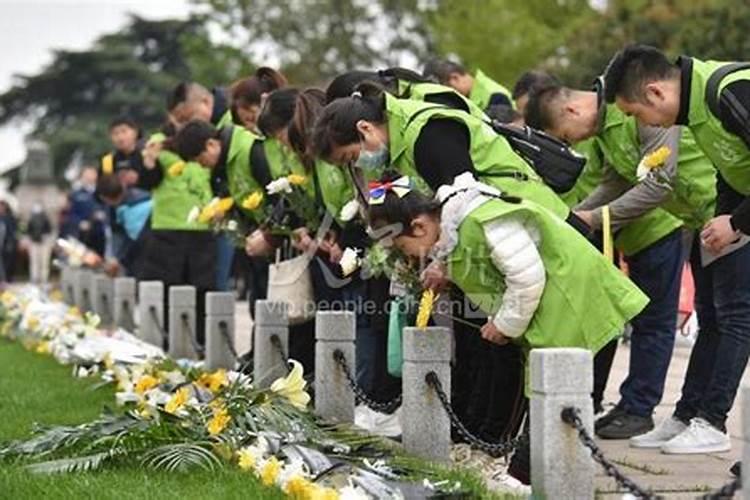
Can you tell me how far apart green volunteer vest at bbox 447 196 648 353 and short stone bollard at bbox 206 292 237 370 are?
4.66m

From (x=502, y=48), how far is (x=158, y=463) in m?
30.3

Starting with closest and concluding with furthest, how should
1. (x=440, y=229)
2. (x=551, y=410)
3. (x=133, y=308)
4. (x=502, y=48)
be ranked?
(x=551, y=410) → (x=440, y=229) → (x=133, y=308) → (x=502, y=48)

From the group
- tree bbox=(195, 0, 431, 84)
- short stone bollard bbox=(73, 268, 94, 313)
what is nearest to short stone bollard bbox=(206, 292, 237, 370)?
short stone bollard bbox=(73, 268, 94, 313)

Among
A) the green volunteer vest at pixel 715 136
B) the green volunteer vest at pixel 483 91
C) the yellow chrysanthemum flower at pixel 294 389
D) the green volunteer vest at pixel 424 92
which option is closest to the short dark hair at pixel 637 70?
the green volunteer vest at pixel 715 136

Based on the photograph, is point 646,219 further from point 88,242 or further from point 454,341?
point 88,242

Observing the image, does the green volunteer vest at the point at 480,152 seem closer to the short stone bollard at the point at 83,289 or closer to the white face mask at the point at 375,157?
the white face mask at the point at 375,157

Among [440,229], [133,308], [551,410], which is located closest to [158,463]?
[440,229]

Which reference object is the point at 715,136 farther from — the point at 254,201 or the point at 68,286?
the point at 68,286

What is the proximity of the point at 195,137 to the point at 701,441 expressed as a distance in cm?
485

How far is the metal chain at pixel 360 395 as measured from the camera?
7.54m

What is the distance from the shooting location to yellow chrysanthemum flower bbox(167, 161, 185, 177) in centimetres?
1204

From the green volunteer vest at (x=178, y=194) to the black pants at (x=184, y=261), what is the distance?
11 centimetres

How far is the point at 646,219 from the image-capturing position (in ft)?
26.0

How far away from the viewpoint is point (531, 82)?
30.6 feet
